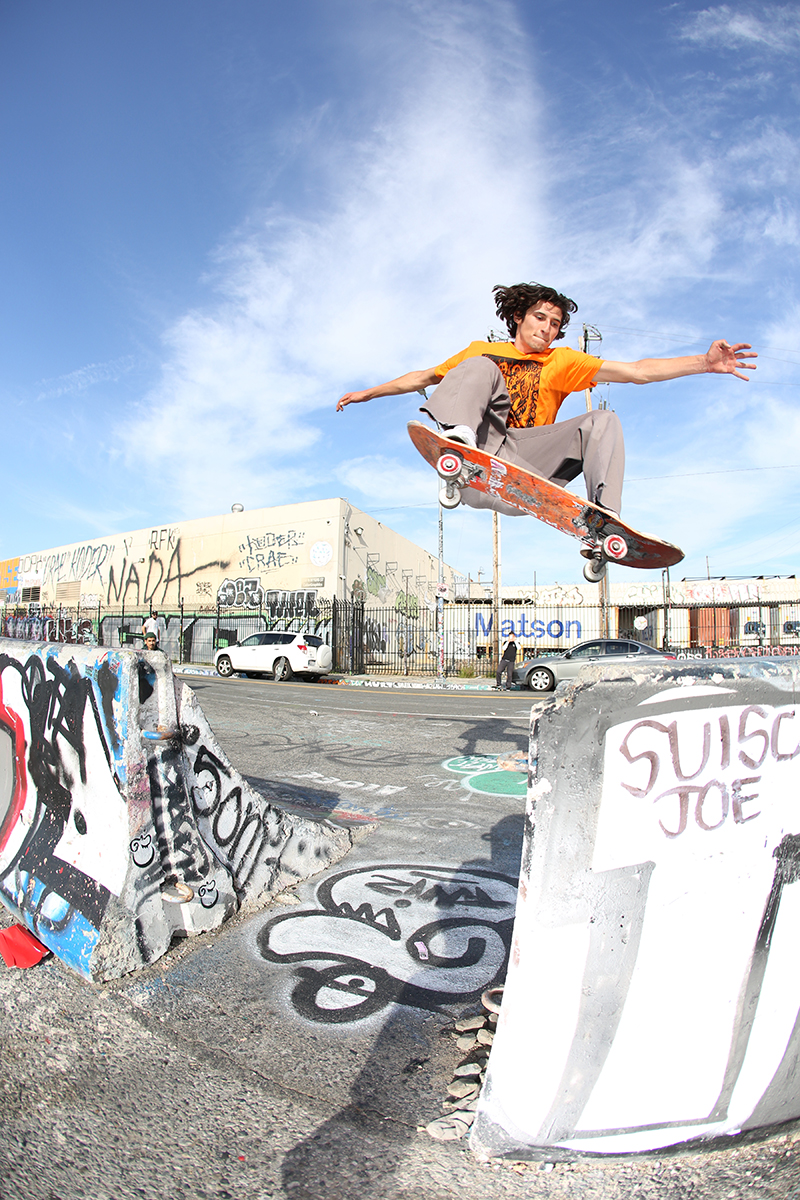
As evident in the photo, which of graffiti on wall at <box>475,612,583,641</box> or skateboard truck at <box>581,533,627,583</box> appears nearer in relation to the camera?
skateboard truck at <box>581,533,627,583</box>

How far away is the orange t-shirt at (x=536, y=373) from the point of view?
3967 millimetres

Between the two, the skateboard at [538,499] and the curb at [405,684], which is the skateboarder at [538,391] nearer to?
the skateboard at [538,499]

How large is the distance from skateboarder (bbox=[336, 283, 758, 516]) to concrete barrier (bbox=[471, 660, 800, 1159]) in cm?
246

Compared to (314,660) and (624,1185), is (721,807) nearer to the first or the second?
(624,1185)

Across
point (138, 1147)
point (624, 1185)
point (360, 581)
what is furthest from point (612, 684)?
point (360, 581)

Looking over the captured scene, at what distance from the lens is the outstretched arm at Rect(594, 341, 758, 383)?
363 centimetres

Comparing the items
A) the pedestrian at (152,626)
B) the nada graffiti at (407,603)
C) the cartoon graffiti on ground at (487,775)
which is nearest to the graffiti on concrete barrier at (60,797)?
the cartoon graffiti on ground at (487,775)

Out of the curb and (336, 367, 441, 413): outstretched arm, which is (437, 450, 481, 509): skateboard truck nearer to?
(336, 367, 441, 413): outstretched arm

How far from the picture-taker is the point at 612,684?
1562 millimetres

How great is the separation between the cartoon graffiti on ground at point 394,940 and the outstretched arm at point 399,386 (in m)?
2.99

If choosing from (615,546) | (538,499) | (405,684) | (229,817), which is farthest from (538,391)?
(405,684)

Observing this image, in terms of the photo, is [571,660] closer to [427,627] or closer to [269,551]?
[427,627]

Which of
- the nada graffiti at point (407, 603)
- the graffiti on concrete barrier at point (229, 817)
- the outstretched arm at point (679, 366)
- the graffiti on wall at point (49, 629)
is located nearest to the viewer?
the graffiti on concrete barrier at point (229, 817)

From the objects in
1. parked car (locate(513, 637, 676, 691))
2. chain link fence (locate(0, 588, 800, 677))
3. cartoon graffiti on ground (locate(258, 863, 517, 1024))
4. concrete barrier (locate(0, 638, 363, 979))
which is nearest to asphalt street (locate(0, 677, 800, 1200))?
cartoon graffiti on ground (locate(258, 863, 517, 1024))
